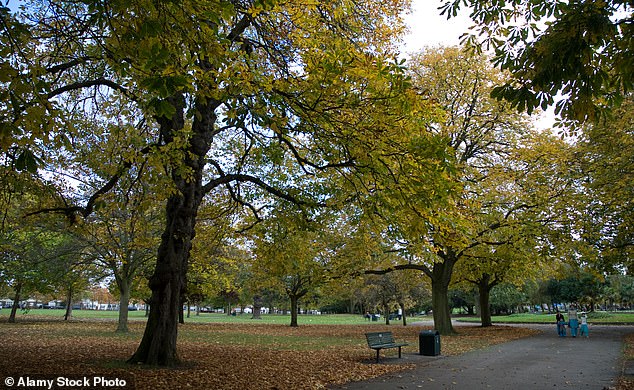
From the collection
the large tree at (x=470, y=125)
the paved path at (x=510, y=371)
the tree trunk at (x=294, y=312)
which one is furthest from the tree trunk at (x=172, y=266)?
the tree trunk at (x=294, y=312)

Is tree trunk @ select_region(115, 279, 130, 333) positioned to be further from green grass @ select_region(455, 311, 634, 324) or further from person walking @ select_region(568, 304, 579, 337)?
green grass @ select_region(455, 311, 634, 324)

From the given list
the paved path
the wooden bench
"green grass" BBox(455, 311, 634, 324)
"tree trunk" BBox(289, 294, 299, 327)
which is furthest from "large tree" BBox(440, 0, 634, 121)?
"green grass" BBox(455, 311, 634, 324)

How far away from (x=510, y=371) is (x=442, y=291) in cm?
A: 1290

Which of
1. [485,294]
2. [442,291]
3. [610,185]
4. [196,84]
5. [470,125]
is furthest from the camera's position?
[485,294]

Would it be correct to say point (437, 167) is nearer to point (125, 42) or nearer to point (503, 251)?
point (125, 42)

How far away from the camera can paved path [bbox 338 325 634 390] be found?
8445mm

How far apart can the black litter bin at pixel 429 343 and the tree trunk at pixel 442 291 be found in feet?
32.0

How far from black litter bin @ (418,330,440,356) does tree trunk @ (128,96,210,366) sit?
7683 millimetres

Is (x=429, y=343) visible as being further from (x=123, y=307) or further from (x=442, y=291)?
(x=123, y=307)

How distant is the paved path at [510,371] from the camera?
8.45 metres

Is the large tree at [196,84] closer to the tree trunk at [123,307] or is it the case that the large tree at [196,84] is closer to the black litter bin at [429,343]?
the black litter bin at [429,343]

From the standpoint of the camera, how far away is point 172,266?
32.8 ft

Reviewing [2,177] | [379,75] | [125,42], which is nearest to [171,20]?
[125,42]

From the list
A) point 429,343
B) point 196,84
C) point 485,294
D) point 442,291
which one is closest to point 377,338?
point 429,343
